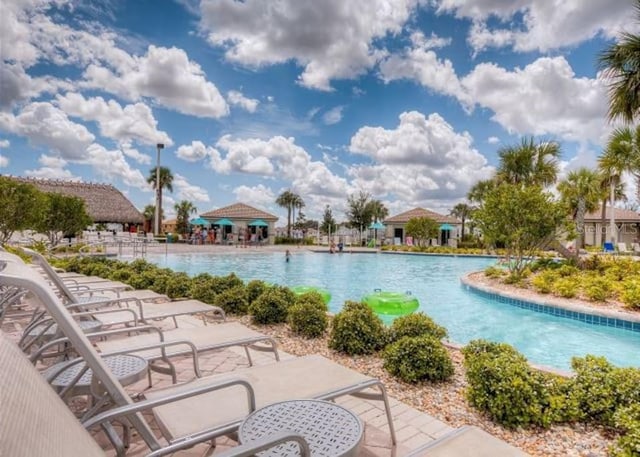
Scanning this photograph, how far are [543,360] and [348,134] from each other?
21.0 m

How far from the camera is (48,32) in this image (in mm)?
7145

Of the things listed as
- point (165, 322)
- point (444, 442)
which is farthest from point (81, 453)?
point (165, 322)

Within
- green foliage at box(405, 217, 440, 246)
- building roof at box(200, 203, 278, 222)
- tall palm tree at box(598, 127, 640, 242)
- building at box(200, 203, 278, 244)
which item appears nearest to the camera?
tall palm tree at box(598, 127, 640, 242)

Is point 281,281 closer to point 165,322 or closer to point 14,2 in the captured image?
point 165,322

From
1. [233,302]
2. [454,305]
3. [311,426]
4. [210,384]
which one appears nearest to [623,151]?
[454,305]

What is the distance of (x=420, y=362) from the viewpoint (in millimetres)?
3682

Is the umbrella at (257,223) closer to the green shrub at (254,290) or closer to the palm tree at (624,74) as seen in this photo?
the palm tree at (624,74)

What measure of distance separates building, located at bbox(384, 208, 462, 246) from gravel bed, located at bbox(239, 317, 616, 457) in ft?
103

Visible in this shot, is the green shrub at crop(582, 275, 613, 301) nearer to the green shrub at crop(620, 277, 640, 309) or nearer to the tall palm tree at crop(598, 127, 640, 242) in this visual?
the green shrub at crop(620, 277, 640, 309)

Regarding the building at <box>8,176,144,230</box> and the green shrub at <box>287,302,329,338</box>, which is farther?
the building at <box>8,176,144,230</box>

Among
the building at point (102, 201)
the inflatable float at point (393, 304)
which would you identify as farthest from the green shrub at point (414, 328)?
the building at point (102, 201)

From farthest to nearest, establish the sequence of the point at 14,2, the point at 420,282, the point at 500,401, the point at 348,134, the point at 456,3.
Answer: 1. the point at 348,134
2. the point at 420,282
3. the point at 456,3
4. the point at 14,2
5. the point at 500,401

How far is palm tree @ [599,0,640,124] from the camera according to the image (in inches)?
403

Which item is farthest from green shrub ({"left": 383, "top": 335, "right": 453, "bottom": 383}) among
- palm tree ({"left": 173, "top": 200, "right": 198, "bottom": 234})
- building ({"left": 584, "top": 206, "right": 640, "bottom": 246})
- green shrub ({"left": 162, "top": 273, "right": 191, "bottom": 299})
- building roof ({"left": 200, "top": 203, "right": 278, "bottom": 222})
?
palm tree ({"left": 173, "top": 200, "right": 198, "bottom": 234})
